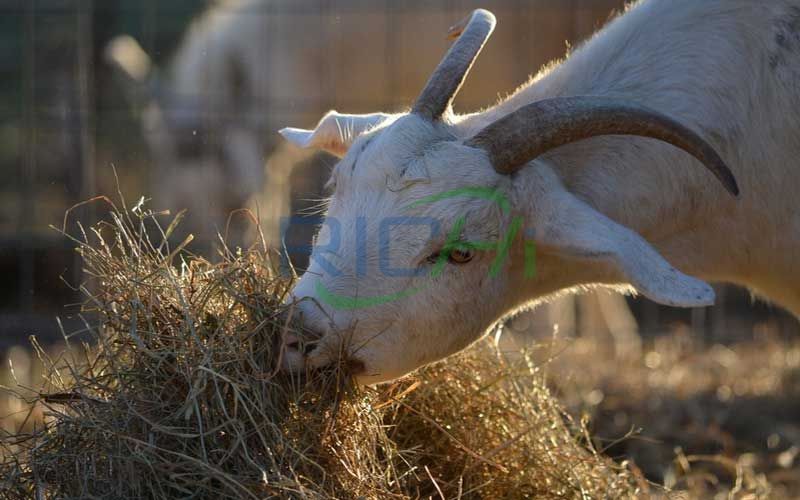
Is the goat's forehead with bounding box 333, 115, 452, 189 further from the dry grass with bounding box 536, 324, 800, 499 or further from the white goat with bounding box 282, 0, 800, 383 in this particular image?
the dry grass with bounding box 536, 324, 800, 499

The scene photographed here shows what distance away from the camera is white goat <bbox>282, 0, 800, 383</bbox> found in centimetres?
308

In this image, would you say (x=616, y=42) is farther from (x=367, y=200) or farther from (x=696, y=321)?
(x=696, y=321)

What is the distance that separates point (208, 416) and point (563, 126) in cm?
127

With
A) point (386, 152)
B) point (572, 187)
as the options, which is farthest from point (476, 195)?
point (572, 187)

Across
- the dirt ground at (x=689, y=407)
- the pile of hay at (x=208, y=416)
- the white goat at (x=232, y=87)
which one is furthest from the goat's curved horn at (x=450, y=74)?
the white goat at (x=232, y=87)

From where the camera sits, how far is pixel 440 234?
3082 millimetres

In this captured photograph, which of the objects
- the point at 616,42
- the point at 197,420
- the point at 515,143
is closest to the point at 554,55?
the point at 616,42

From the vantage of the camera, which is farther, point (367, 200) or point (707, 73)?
point (707, 73)

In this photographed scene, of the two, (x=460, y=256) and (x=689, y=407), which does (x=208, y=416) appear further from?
(x=689, y=407)

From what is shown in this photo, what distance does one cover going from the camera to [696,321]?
8.84 meters

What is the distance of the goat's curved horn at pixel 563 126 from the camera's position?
3.14 meters

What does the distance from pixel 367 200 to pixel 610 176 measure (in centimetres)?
81

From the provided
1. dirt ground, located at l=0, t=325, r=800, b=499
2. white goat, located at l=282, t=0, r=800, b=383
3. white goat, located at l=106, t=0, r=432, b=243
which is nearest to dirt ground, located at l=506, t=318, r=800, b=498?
dirt ground, located at l=0, t=325, r=800, b=499

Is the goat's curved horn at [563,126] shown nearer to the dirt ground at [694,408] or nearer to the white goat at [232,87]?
the dirt ground at [694,408]
